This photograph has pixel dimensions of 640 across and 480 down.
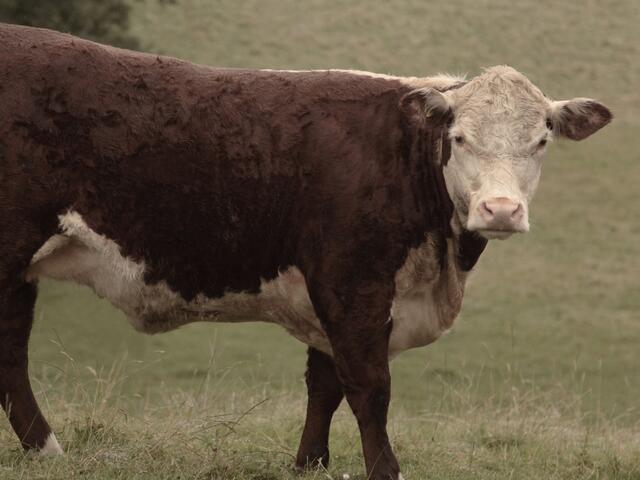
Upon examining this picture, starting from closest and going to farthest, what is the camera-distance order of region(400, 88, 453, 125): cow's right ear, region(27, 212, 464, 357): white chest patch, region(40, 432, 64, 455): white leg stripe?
region(400, 88, 453, 125): cow's right ear
region(27, 212, 464, 357): white chest patch
region(40, 432, 64, 455): white leg stripe

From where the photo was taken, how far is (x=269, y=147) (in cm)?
620

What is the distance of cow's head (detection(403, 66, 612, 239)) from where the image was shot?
18.3 feet

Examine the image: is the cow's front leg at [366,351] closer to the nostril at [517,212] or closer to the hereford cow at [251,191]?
the hereford cow at [251,191]

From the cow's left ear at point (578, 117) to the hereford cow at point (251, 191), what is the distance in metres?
0.01

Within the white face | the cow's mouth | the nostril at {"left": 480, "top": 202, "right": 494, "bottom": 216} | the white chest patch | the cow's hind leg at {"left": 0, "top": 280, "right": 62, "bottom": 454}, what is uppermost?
the white face

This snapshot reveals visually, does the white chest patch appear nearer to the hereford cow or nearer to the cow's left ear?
the hereford cow

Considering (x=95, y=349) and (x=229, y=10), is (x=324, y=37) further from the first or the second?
(x=95, y=349)

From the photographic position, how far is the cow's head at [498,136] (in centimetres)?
559

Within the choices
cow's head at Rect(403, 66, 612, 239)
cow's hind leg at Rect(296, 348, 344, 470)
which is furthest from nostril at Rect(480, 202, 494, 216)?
cow's hind leg at Rect(296, 348, 344, 470)

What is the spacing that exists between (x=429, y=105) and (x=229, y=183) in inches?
44.4

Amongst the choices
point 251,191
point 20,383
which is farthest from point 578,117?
point 20,383

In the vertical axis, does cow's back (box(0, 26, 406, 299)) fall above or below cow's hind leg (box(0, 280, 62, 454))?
above

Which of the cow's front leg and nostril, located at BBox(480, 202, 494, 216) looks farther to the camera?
the cow's front leg

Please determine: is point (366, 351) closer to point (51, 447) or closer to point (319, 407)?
point (319, 407)
